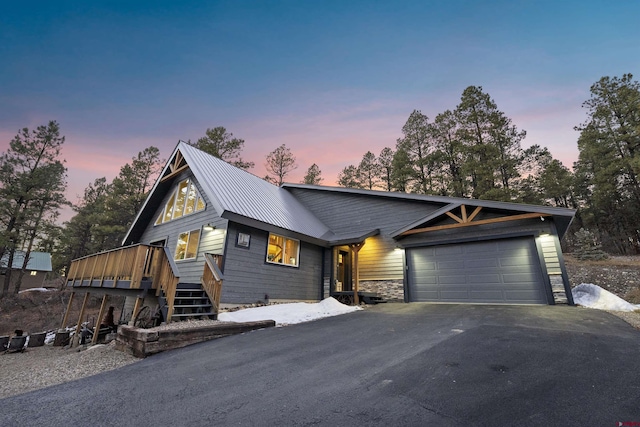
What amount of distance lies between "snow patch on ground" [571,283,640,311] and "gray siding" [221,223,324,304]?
29.6 feet

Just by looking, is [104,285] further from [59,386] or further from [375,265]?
[375,265]

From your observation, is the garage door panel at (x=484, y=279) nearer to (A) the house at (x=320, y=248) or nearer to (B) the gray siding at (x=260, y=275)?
(A) the house at (x=320, y=248)

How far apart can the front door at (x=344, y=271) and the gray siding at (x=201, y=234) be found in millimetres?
5956

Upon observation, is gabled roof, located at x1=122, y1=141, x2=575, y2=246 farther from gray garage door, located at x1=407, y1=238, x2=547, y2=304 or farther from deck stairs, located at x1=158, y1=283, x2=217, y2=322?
deck stairs, located at x1=158, y1=283, x2=217, y2=322

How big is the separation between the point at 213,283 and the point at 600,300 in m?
11.1

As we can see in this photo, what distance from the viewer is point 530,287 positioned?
28.5 feet

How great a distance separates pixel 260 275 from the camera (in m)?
9.51

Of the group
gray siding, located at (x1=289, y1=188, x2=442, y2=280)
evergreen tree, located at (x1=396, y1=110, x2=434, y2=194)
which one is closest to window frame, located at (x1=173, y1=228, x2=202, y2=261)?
gray siding, located at (x1=289, y1=188, x2=442, y2=280)

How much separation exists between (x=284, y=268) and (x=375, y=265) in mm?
4027

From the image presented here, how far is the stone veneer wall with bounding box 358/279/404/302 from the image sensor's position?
1085 centimetres

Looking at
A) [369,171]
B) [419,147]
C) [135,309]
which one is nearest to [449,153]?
[419,147]

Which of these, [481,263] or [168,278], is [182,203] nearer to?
[168,278]

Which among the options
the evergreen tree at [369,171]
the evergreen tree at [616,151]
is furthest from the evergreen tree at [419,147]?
the evergreen tree at [616,151]

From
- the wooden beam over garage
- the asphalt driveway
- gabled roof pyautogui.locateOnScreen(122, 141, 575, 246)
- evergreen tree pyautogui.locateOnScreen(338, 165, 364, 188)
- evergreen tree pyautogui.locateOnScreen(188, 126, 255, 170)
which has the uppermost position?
evergreen tree pyautogui.locateOnScreen(188, 126, 255, 170)
